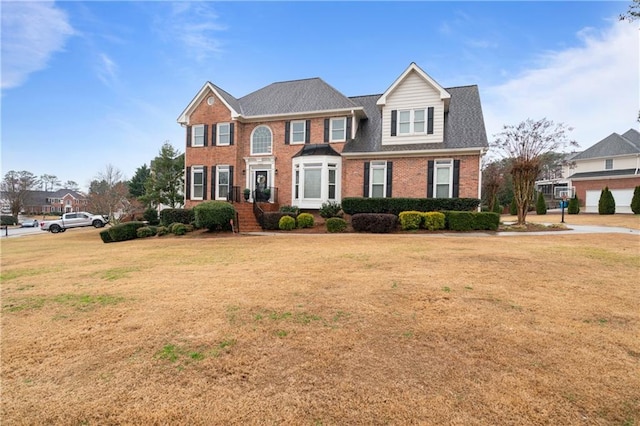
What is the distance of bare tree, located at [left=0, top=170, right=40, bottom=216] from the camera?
52688 mm

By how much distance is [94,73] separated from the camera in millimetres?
17188

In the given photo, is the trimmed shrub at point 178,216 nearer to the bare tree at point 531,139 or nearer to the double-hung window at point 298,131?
the double-hung window at point 298,131

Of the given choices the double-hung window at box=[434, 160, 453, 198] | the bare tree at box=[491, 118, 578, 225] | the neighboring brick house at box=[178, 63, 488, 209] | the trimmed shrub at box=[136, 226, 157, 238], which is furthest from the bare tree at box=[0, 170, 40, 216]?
the bare tree at box=[491, 118, 578, 225]

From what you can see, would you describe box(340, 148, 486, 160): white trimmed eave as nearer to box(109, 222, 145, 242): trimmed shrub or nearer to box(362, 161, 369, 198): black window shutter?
box(362, 161, 369, 198): black window shutter

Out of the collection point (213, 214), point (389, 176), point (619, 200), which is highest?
point (389, 176)

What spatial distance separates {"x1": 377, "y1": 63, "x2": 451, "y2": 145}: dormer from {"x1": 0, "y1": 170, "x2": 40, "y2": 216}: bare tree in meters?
66.2

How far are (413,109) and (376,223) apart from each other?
24.1 ft

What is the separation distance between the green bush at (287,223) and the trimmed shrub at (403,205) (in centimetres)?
289

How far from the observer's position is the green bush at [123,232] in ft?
52.7

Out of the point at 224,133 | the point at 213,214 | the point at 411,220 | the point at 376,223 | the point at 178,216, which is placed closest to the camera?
the point at 376,223

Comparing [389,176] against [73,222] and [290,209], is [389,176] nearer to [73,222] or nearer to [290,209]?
[290,209]

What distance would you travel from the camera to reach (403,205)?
16.0 m

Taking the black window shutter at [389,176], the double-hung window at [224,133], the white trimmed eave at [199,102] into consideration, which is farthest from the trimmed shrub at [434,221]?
the double-hung window at [224,133]

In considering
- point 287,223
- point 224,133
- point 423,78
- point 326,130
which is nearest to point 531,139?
point 423,78
